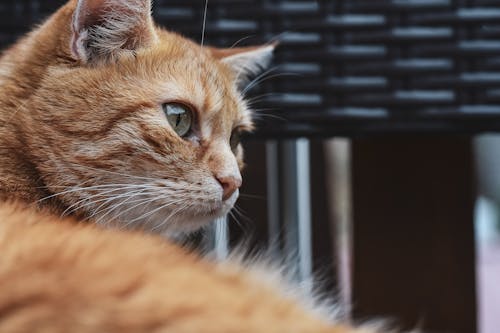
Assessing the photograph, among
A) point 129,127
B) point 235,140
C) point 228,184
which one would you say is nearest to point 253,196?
point 235,140

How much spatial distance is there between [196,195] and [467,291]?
531 mm

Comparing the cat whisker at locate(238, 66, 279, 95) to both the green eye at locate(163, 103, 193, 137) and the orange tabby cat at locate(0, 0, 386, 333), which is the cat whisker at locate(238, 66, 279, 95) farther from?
the green eye at locate(163, 103, 193, 137)

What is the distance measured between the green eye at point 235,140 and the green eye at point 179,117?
5.5 inches

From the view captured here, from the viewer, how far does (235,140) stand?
1088mm

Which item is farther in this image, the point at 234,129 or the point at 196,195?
the point at 234,129

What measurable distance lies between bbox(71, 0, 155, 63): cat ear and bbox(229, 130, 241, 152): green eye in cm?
21

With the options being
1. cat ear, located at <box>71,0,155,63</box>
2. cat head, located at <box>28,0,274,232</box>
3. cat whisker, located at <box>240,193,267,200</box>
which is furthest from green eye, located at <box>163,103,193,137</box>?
cat whisker, located at <box>240,193,267,200</box>

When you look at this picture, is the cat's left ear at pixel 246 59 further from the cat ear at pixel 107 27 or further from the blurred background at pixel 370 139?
the cat ear at pixel 107 27

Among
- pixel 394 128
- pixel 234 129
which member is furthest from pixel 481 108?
pixel 234 129

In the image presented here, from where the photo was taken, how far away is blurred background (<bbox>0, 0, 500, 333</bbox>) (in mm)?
981

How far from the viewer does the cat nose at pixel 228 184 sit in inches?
36.1

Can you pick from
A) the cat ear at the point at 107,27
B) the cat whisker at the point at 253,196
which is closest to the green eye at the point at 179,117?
the cat ear at the point at 107,27

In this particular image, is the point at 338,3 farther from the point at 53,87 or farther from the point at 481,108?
the point at 53,87

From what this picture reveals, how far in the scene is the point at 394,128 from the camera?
1.00 m
